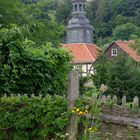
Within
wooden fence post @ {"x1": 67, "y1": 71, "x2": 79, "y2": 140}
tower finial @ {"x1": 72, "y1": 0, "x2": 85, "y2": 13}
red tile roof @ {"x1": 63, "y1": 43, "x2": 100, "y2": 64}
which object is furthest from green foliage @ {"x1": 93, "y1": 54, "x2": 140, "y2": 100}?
tower finial @ {"x1": 72, "y1": 0, "x2": 85, "y2": 13}

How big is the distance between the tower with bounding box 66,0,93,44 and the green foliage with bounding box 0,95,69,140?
86271 millimetres

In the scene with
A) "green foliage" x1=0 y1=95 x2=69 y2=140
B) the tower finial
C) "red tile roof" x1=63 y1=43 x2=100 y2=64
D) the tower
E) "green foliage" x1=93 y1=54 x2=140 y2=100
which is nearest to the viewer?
"green foliage" x1=0 y1=95 x2=69 y2=140

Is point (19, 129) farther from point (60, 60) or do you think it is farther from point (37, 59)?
point (60, 60)

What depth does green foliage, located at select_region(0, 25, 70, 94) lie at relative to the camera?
11586 millimetres

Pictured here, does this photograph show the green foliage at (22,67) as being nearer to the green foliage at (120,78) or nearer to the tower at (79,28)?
the green foliage at (120,78)

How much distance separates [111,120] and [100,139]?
13.1 inches

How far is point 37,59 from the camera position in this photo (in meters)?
12.1

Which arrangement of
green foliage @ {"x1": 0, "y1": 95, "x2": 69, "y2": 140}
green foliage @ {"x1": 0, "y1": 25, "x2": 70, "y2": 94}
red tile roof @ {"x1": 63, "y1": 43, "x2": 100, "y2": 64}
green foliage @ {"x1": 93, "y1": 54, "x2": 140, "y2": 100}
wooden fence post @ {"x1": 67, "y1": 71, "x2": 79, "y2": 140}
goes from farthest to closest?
red tile roof @ {"x1": 63, "y1": 43, "x2": 100, "y2": 64}, green foliage @ {"x1": 93, "y1": 54, "x2": 140, "y2": 100}, green foliage @ {"x1": 0, "y1": 25, "x2": 70, "y2": 94}, green foliage @ {"x1": 0, "y1": 95, "x2": 69, "y2": 140}, wooden fence post @ {"x1": 67, "y1": 71, "x2": 79, "y2": 140}

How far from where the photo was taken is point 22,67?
1178 centimetres

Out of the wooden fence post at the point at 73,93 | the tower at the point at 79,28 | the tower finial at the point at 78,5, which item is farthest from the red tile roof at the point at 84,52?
the wooden fence post at the point at 73,93

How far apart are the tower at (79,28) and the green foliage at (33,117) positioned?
86271 millimetres

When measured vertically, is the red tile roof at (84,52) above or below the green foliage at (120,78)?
above

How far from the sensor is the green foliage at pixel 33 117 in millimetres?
8711

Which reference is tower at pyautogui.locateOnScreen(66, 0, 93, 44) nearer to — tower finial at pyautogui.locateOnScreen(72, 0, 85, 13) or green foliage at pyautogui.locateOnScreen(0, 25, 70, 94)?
tower finial at pyautogui.locateOnScreen(72, 0, 85, 13)
